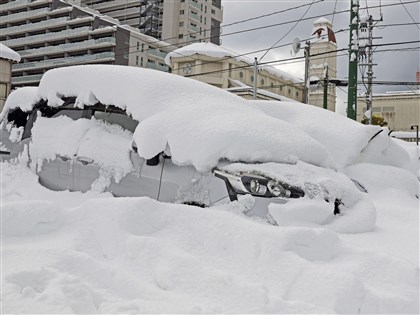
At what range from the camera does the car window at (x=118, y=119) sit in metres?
4.36

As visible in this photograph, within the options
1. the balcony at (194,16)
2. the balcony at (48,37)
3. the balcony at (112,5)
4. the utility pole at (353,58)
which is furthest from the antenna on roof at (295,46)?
the balcony at (112,5)

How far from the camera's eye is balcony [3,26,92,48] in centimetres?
5607

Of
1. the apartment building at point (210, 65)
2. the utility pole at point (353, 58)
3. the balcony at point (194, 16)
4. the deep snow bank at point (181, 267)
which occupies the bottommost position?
the deep snow bank at point (181, 267)

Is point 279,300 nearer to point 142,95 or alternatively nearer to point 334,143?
point 142,95

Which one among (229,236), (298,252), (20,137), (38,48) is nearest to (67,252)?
(229,236)

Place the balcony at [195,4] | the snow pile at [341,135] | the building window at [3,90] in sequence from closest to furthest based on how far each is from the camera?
the snow pile at [341,135]
the building window at [3,90]
the balcony at [195,4]

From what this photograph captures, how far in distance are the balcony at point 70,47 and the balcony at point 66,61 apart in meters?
1.25

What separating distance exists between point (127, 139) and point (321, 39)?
153 ft

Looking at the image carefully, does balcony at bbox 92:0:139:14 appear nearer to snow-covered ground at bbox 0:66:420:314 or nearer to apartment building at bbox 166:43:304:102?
apartment building at bbox 166:43:304:102

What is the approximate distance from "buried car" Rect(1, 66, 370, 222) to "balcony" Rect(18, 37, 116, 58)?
51.5 metres

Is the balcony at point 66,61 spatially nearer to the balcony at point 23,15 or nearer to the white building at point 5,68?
the balcony at point 23,15

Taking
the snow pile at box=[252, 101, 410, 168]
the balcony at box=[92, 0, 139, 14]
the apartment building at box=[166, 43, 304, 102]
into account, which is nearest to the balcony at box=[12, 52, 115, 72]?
the apartment building at box=[166, 43, 304, 102]

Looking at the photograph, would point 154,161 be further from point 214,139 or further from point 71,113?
point 71,113

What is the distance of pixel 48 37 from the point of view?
5844 cm
